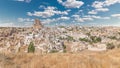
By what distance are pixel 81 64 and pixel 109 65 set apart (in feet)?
3.22

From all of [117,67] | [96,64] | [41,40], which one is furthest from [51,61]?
[41,40]

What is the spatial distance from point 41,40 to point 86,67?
5849 inches

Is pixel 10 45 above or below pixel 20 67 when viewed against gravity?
below

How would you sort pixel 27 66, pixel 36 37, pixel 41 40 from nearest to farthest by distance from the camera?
1. pixel 27 66
2. pixel 41 40
3. pixel 36 37

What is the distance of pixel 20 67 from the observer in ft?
21.1

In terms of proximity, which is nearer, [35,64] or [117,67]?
[117,67]

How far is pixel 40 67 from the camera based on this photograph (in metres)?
6.30

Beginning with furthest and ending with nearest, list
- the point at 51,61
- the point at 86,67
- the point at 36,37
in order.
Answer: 1. the point at 36,37
2. the point at 51,61
3. the point at 86,67

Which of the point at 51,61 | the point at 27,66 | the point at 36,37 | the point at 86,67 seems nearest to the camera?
the point at 86,67

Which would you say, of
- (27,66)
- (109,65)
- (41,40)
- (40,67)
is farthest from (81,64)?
(41,40)

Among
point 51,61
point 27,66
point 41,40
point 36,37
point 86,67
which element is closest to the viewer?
point 86,67

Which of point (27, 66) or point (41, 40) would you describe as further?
point (41, 40)

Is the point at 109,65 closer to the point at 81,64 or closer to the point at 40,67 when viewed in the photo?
the point at 81,64

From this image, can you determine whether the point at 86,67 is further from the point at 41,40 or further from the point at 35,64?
the point at 41,40
